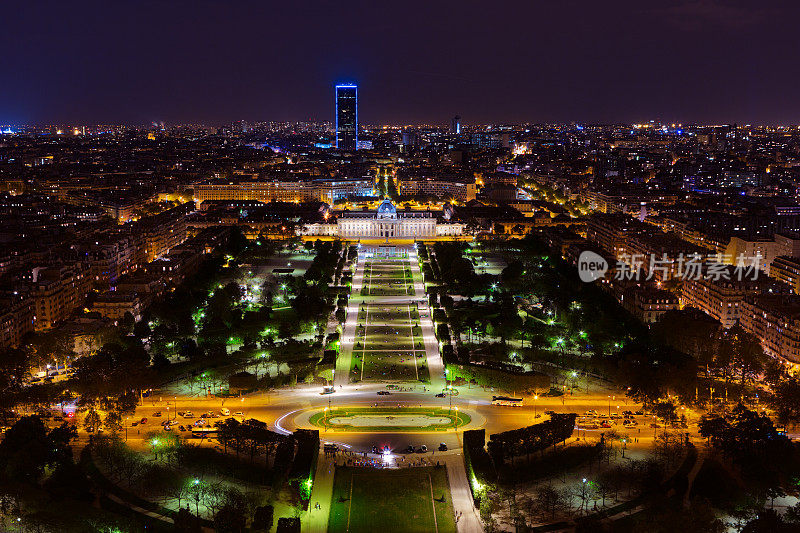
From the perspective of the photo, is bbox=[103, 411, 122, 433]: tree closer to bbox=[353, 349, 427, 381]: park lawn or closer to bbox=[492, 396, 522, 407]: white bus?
bbox=[353, 349, 427, 381]: park lawn

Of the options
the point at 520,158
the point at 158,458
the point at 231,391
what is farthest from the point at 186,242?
the point at 520,158

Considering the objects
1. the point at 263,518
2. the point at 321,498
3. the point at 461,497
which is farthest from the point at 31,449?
the point at 461,497

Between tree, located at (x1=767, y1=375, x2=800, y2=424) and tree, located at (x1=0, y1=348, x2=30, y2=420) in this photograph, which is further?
tree, located at (x1=0, y1=348, x2=30, y2=420)

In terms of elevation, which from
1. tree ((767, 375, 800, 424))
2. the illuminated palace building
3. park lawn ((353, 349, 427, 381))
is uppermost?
the illuminated palace building

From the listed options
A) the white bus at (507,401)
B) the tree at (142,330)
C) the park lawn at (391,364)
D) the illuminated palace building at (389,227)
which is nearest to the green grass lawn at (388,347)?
the park lawn at (391,364)

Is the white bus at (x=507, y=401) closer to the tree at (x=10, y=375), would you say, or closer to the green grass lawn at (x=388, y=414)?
the green grass lawn at (x=388, y=414)

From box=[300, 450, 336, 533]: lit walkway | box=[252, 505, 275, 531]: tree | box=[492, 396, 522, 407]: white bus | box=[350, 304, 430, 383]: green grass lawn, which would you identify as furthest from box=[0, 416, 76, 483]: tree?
box=[492, 396, 522, 407]: white bus
